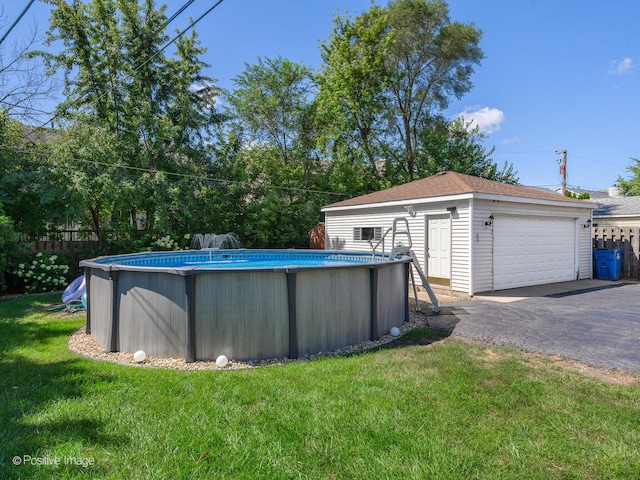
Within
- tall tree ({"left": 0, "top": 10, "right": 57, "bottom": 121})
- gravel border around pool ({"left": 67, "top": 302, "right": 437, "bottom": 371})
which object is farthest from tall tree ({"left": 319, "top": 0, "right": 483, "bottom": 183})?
gravel border around pool ({"left": 67, "top": 302, "right": 437, "bottom": 371})

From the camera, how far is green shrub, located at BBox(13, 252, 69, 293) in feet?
30.0

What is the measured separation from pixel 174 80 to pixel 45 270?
8.18 m

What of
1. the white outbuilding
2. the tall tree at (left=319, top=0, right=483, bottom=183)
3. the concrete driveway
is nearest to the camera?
the concrete driveway

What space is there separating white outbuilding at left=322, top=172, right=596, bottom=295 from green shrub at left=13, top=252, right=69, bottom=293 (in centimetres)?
834

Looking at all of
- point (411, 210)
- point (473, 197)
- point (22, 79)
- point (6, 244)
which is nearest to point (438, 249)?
point (411, 210)

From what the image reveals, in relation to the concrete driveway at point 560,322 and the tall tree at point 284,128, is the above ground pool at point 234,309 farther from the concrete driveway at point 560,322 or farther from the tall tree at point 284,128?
the tall tree at point 284,128

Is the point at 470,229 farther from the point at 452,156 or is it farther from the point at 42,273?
the point at 452,156

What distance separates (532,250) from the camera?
9.97 metres

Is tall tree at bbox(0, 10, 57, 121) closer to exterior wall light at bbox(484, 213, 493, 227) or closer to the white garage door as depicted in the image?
exterior wall light at bbox(484, 213, 493, 227)

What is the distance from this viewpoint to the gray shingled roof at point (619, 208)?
13.1 metres

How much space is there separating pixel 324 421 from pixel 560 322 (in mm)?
4943

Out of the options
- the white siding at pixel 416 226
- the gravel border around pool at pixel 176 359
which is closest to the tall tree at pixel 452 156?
the white siding at pixel 416 226

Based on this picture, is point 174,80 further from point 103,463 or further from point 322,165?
point 103,463

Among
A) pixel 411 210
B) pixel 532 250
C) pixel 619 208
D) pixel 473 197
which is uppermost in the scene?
pixel 619 208
